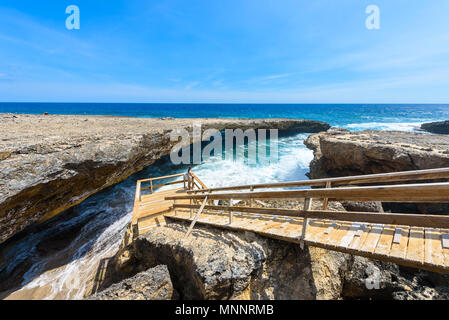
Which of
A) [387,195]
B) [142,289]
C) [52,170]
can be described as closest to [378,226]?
[387,195]

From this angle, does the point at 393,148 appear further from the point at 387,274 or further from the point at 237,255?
the point at 237,255

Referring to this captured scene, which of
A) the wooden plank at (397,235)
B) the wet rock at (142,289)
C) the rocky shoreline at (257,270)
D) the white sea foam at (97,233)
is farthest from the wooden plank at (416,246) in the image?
the white sea foam at (97,233)

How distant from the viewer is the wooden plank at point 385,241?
89.3 inches

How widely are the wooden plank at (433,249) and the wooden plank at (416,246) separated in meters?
0.04

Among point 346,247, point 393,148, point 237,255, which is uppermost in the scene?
point 393,148

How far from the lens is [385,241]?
2.45m

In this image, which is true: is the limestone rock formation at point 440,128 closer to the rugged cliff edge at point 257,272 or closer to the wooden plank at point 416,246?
the rugged cliff edge at point 257,272

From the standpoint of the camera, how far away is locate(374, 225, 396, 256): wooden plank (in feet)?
7.44

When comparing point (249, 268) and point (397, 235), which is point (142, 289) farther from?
point (397, 235)

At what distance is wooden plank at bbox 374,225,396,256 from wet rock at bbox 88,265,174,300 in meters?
3.16

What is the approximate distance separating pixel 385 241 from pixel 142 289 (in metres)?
3.66

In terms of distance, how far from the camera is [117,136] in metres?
9.47

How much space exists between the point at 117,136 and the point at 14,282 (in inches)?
258
